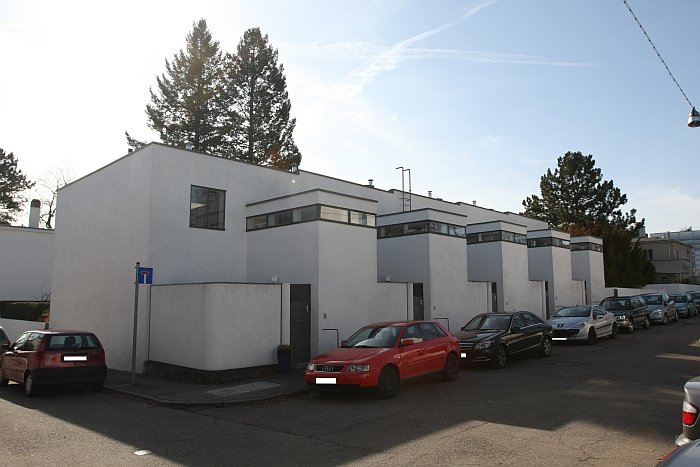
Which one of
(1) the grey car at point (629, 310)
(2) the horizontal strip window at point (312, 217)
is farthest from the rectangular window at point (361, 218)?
(1) the grey car at point (629, 310)

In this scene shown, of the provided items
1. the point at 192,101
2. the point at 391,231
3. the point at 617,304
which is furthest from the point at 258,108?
the point at 617,304

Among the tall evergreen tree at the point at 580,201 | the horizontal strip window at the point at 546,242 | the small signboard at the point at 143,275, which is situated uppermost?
the tall evergreen tree at the point at 580,201

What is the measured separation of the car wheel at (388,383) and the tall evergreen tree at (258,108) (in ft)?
97.0

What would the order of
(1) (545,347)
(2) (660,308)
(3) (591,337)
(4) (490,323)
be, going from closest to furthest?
(4) (490,323)
(1) (545,347)
(3) (591,337)
(2) (660,308)

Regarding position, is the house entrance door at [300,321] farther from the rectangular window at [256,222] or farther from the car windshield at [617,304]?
the car windshield at [617,304]

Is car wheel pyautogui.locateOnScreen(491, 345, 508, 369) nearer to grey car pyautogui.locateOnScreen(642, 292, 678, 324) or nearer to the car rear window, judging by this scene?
the car rear window

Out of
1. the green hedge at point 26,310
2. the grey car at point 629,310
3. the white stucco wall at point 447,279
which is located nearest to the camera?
the white stucco wall at point 447,279

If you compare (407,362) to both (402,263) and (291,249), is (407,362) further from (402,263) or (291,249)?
(402,263)

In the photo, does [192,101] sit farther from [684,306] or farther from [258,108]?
[684,306]

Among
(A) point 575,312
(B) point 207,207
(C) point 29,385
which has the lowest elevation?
(C) point 29,385

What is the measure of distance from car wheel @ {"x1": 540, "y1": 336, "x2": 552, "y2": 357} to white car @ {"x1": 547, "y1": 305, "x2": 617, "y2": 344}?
10.8 feet

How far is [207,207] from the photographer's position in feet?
59.9

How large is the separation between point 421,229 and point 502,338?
7.44 m

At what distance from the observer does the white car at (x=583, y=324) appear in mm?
19125
